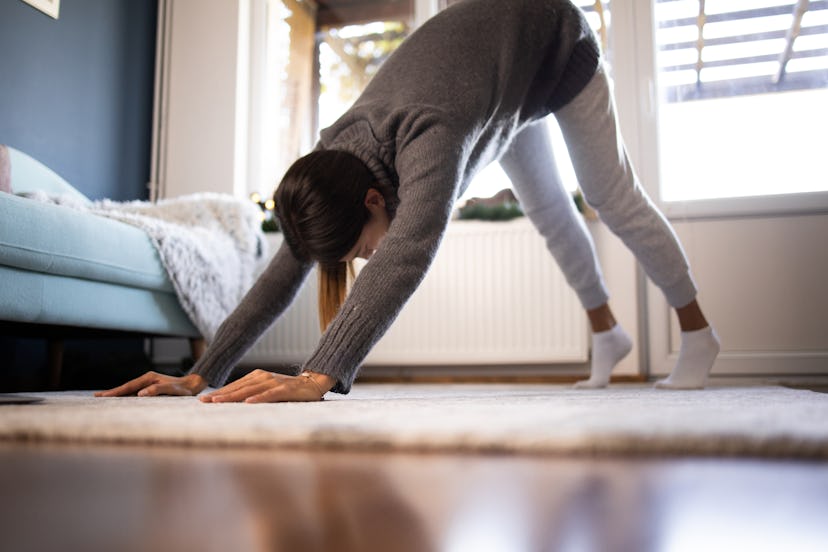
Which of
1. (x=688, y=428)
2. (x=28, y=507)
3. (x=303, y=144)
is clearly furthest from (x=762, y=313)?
(x=28, y=507)

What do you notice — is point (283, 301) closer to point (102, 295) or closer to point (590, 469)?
point (102, 295)

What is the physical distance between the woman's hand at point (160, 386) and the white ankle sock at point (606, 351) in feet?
3.58

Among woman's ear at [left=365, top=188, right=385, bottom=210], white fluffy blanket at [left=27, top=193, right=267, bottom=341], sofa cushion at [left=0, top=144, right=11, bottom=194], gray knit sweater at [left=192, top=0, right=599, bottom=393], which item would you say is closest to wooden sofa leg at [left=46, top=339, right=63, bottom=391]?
white fluffy blanket at [left=27, top=193, right=267, bottom=341]

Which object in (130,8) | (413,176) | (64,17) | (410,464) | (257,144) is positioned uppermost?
(130,8)

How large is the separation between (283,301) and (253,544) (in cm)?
114

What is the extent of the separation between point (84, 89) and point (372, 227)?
2.31 metres

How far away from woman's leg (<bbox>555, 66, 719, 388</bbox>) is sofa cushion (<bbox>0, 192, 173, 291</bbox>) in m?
1.18

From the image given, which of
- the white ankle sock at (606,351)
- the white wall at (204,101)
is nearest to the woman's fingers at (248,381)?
the white ankle sock at (606,351)

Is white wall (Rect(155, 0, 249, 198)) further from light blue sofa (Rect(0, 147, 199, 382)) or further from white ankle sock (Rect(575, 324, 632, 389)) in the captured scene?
white ankle sock (Rect(575, 324, 632, 389))

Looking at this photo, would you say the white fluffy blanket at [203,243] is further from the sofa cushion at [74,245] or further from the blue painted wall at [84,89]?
the blue painted wall at [84,89]

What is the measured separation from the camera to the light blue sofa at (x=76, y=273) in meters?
1.64

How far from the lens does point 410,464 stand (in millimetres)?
425


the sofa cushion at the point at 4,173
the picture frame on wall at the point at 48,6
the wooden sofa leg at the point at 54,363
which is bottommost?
the wooden sofa leg at the point at 54,363

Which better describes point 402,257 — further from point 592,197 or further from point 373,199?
point 592,197
